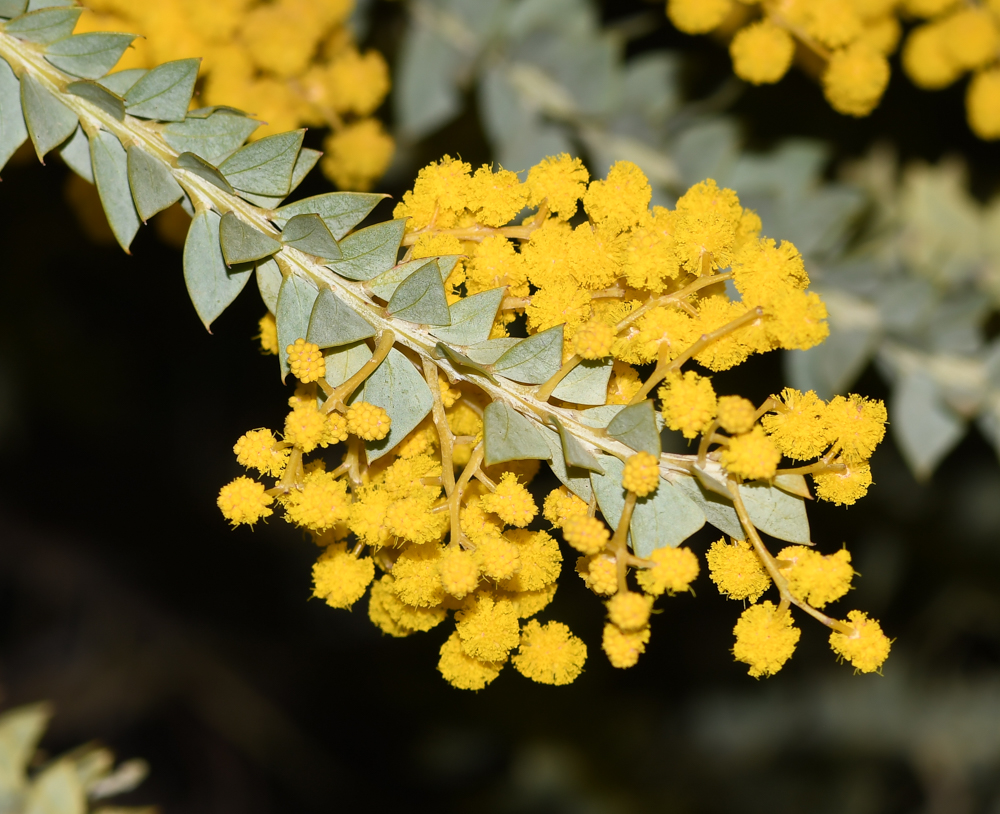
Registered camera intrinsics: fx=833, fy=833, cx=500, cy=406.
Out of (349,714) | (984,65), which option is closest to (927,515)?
(984,65)

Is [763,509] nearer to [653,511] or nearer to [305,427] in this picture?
[653,511]

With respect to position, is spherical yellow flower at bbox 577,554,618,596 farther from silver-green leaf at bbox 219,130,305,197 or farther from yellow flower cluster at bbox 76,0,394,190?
yellow flower cluster at bbox 76,0,394,190

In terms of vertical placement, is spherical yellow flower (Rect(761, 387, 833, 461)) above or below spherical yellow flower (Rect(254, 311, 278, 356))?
below

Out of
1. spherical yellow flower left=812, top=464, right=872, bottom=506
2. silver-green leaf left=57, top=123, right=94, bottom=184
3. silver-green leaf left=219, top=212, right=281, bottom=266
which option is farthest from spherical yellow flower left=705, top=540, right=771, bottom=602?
silver-green leaf left=57, top=123, right=94, bottom=184

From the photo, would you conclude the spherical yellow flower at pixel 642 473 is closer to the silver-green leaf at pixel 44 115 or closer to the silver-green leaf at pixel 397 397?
the silver-green leaf at pixel 397 397

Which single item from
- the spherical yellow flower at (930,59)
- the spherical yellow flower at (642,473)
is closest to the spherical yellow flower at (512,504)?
the spherical yellow flower at (642,473)
